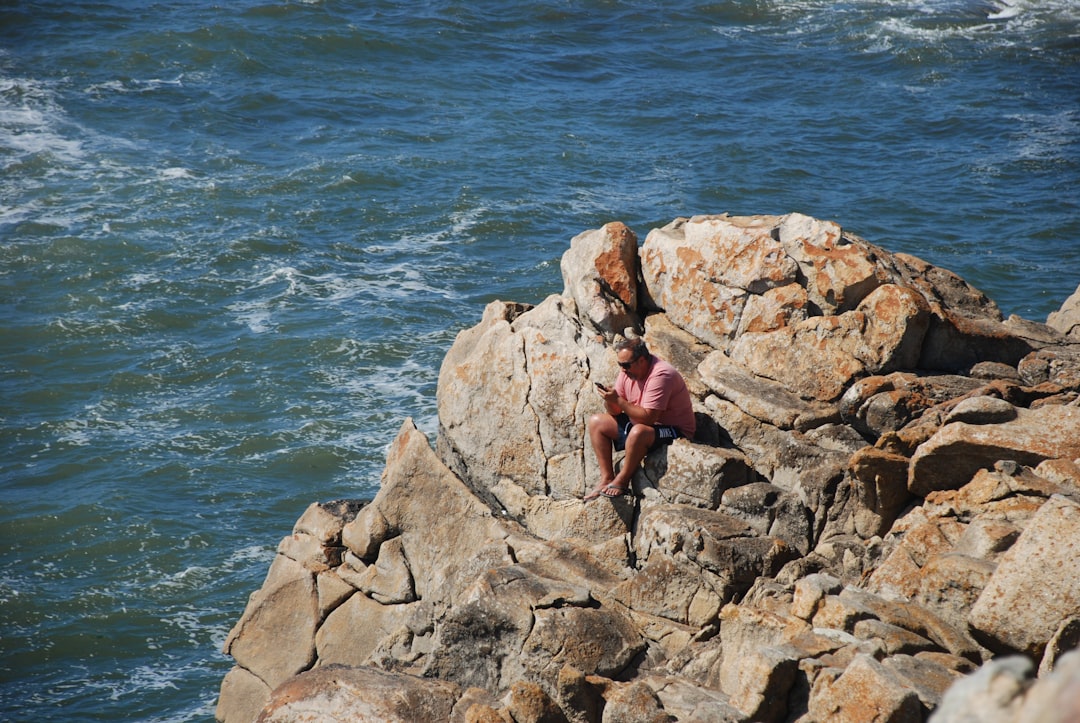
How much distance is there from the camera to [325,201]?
113 ft

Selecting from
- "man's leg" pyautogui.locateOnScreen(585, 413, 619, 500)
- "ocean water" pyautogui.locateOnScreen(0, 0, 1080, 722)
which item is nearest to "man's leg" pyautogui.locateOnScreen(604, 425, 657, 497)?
"man's leg" pyautogui.locateOnScreen(585, 413, 619, 500)

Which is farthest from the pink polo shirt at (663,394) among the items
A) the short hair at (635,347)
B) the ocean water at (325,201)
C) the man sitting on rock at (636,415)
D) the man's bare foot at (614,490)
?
the ocean water at (325,201)

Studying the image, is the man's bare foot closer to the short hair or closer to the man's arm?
the man's arm

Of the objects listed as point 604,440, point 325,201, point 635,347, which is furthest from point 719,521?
point 325,201

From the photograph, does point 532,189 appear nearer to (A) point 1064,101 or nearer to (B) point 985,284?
(B) point 985,284

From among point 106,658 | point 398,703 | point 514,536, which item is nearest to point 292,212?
point 106,658

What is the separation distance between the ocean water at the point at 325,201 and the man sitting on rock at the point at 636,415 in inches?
345

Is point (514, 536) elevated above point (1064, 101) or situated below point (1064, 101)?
below

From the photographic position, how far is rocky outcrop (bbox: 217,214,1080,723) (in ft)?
30.7

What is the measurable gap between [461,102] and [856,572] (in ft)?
110

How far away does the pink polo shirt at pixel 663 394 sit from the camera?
12.4 metres

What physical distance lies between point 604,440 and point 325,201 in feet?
78.5

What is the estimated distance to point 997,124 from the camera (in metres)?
38.6

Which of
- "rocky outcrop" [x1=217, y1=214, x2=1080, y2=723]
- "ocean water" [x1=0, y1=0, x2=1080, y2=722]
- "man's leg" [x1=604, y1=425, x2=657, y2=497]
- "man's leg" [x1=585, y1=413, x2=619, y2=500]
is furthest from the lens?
"ocean water" [x1=0, y1=0, x2=1080, y2=722]
